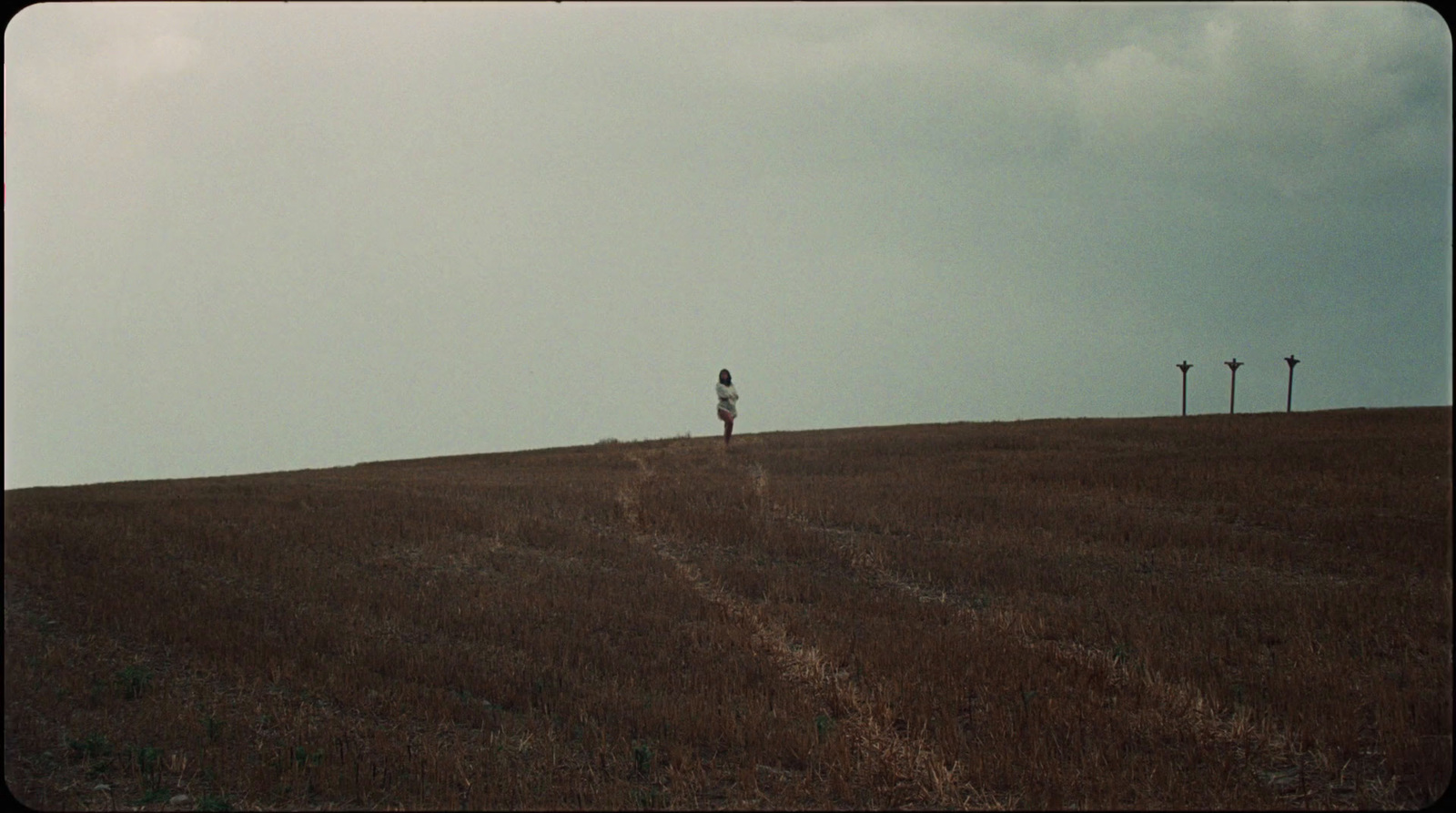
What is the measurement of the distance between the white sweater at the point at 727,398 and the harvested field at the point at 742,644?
845 centimetres

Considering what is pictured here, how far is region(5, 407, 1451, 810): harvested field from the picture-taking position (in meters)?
8.98

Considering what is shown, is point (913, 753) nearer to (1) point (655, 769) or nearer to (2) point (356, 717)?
(1) point (655, 769)

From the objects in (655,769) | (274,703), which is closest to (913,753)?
(655,769)

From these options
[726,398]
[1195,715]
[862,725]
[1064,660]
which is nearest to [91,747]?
[862,725]

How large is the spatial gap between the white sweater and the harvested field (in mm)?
8455

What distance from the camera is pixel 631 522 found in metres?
21.8

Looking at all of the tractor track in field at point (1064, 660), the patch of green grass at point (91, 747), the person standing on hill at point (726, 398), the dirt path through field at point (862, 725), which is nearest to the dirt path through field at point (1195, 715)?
the tractor track in field at point (1064, 660)

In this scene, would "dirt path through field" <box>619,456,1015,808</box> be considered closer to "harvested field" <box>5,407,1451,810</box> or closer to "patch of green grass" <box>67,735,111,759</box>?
"harvested field" <box>5,407,1451,810</box>

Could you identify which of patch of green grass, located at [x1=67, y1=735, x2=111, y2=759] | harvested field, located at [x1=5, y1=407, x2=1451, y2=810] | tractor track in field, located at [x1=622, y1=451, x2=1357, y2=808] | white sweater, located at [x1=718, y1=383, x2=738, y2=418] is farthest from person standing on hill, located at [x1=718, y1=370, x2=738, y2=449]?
patch of green grass, located at [x1=67, y1=735, x2=111, y2=759]

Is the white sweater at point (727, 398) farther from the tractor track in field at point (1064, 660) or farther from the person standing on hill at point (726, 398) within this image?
the tractor track in field at point (1064, 660)

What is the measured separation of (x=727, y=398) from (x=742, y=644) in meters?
21.1

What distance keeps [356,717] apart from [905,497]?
15.3 m

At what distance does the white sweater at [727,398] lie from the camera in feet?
111

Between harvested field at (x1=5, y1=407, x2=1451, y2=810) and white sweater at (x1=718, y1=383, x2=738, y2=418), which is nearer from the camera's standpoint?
harvested field at (x1=5, y1=407, x2=1451, y2=810)
